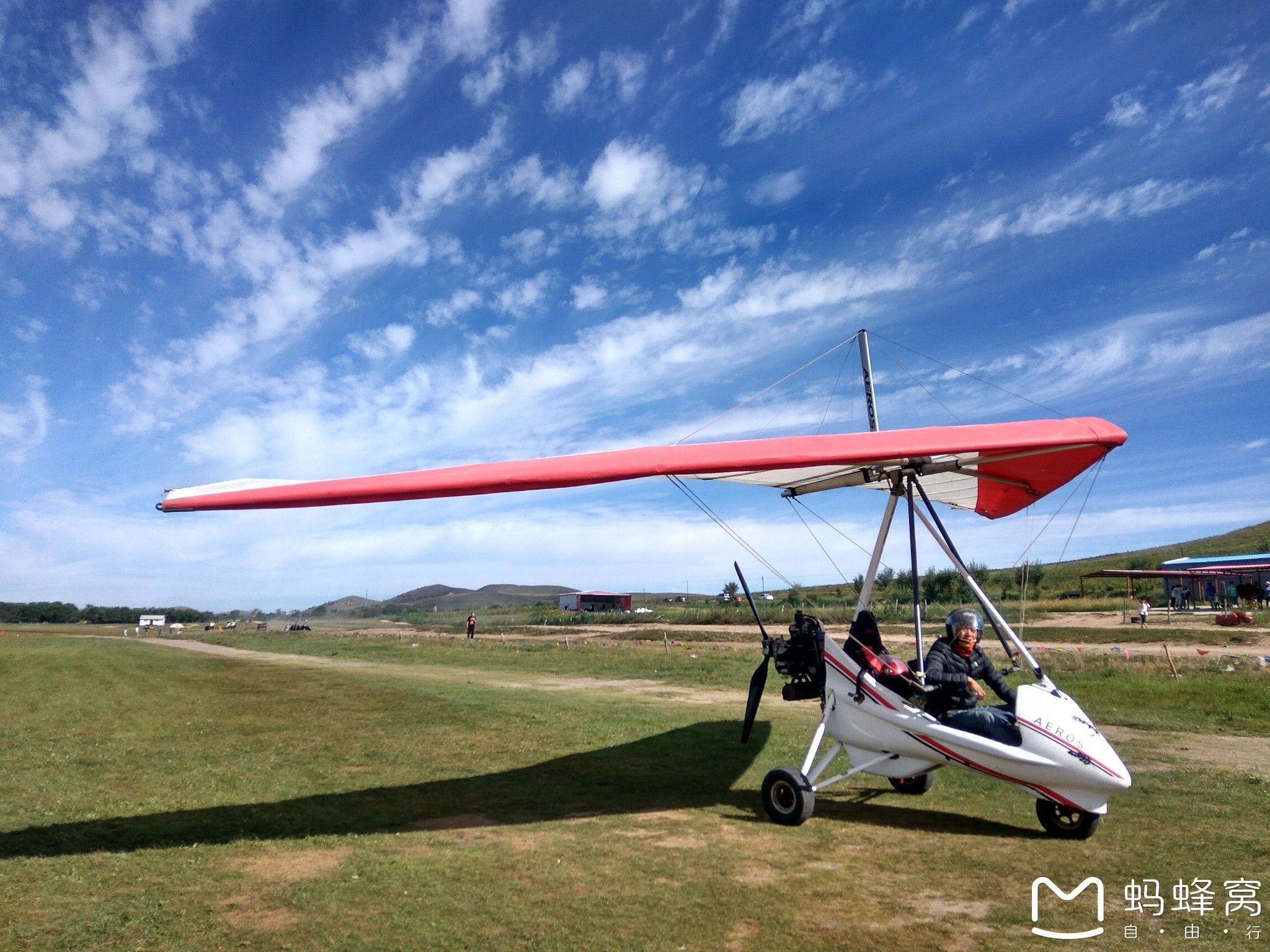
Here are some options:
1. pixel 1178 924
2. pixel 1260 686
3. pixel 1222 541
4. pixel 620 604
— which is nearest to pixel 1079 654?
pixel 1260 686

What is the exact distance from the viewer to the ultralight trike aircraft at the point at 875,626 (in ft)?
18.9

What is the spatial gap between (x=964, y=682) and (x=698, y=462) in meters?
3.05

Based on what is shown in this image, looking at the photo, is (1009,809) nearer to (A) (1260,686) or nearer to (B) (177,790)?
(B) (177,790)

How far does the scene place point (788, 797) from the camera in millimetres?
6590

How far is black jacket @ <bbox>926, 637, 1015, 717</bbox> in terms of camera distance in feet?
21.1

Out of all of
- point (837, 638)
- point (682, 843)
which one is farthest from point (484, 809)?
point (837, 638)

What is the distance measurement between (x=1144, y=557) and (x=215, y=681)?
123 m

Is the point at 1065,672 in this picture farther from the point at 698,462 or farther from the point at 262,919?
the point at 262,919

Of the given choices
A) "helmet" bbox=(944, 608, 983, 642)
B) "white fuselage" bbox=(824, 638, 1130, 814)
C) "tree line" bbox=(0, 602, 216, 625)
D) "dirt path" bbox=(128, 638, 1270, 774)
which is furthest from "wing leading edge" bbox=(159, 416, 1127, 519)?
"tree line" bbox=(0, 602, 216, 625)

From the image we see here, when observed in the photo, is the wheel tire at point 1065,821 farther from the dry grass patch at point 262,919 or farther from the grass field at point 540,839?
the dry grass patch at point 262,919

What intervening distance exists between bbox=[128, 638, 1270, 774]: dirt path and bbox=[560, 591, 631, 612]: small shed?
2399 inches

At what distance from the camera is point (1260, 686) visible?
Answer: 532 inches

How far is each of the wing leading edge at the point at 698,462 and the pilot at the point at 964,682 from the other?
154 centimetres

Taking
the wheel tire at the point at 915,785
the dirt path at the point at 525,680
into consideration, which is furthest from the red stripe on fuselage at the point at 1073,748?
the dirt path at the point at 525,680
